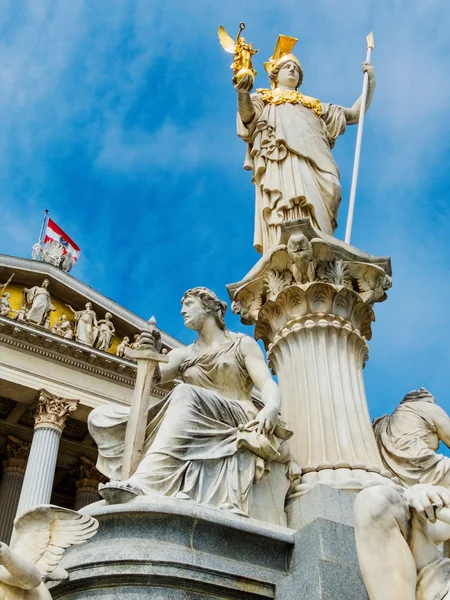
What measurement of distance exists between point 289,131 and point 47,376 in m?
19.2

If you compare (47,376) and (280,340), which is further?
(47,376)

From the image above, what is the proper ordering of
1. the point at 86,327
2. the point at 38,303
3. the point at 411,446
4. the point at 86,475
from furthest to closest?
1. the point at 86,327
2. the point at 38,303
3. the point at 86,475
4. the point at 411,446

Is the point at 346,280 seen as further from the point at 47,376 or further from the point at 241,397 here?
the point at 47,376

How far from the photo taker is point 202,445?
5.07 metres

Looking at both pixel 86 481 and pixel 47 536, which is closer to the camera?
pixel 47 536

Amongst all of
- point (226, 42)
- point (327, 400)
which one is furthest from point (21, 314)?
point (327, 400)

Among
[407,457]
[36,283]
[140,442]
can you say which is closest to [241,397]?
[140,442]

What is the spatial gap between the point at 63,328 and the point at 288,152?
21357 millimetres

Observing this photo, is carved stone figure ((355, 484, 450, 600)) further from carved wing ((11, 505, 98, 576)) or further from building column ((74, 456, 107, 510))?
building column ((74, 456, 107, 510))

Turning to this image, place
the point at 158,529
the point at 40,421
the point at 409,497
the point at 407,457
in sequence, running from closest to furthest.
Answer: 1. the point at 409,497
2. the point at 158,529
3. the point at 407,457
4. the point at 40,421

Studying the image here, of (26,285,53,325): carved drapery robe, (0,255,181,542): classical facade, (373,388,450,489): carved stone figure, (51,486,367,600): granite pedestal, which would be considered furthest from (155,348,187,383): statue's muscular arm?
(26,285,53,325): carved drapery robe

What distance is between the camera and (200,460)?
16.4 ft

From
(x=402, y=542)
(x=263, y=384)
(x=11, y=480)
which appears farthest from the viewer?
(x=11, y=480)

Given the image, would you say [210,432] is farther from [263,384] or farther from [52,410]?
[52,410]
